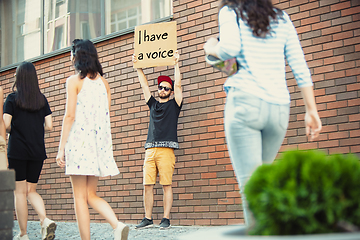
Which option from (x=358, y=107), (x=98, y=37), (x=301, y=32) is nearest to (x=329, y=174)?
(x=358, y=107)

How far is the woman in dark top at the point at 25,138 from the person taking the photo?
15.4ft

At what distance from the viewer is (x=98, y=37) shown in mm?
7188

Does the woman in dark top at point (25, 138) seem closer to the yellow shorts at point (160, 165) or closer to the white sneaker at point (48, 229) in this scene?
the white sneaker at point (48, 229)

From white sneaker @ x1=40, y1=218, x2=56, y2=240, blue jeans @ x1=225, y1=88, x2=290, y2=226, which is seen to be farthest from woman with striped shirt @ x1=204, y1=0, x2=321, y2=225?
white sneaker @ x1=40, y1=218, x2=56, y2=240

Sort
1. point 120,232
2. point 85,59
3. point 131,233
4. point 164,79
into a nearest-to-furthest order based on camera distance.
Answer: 1. point 120,232
2. point 85,59
3. point 131,233
4. point 164,79

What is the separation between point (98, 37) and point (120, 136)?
1789 millimetres

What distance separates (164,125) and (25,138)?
1758 mm

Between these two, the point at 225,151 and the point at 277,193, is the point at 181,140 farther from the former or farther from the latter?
the point at 277,193

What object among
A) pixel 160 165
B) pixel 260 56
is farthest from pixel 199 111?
pixel 260 56

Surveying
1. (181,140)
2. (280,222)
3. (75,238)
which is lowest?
(75,238)

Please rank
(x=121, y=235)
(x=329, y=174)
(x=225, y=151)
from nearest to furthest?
1. (x=329, y=174)
2. (x=121, y=235)
3. (x=225, y=151)

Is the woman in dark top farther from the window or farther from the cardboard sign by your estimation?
the window

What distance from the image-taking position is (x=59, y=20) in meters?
8.12

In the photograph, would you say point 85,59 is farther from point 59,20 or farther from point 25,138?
point 59,20
